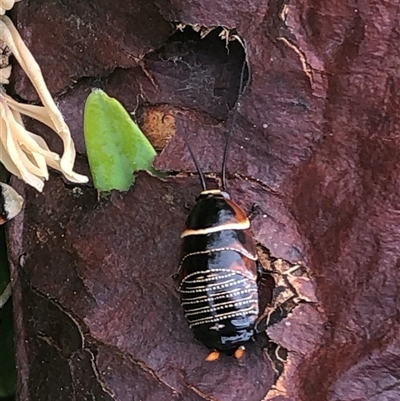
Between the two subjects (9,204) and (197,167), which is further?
(9,204)

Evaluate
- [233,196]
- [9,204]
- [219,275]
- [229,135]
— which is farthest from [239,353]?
[9,204]

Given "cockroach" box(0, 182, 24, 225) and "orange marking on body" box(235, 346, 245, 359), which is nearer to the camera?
"orange marking on body" box(235, 346, 245, 359)

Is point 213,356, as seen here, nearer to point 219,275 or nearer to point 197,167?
point 219,275

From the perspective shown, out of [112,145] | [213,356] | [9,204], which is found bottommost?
[213,356]

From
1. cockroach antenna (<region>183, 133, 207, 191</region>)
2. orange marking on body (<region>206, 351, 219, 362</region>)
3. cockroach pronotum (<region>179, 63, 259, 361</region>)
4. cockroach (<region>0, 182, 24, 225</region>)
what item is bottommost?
orange marking on body (<region>206, 351, 219, 362</region>)

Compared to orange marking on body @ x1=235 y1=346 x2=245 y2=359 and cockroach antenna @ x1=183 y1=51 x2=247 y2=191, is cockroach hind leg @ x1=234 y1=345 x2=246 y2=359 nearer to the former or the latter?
orange marking on body @ x1=235 y1=346 x2=245 y2=359

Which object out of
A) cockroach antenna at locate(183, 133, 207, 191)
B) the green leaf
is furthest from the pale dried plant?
cockroach antenna at locate(183, 133, 207, 191)
